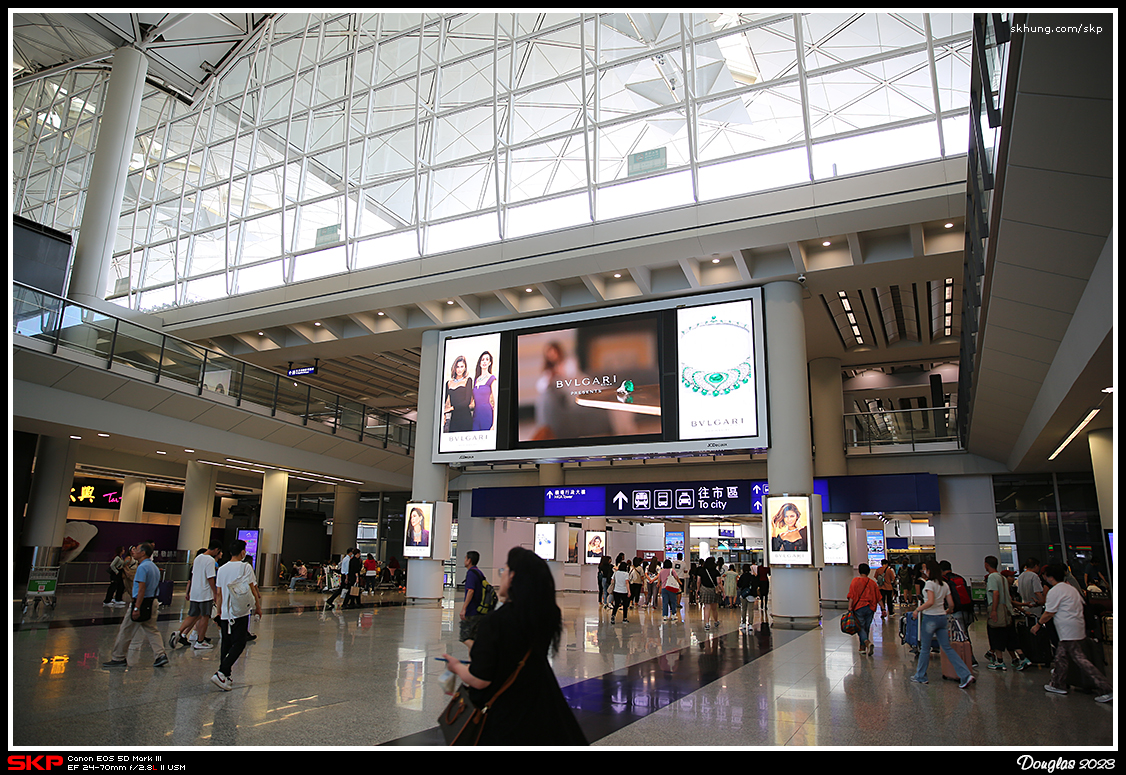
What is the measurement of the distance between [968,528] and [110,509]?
39.2 meters

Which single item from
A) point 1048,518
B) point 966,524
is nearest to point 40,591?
point 966,524

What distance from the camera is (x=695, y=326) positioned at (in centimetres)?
1841

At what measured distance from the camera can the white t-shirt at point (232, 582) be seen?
25.0 feet

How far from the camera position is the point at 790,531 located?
16.4m

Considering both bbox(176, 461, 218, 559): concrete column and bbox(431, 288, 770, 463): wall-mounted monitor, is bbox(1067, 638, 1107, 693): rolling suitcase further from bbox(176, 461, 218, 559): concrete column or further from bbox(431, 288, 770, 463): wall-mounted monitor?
bbox(176, 461, 218, 559): concrete column

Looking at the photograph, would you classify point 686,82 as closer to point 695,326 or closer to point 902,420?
point 695,326

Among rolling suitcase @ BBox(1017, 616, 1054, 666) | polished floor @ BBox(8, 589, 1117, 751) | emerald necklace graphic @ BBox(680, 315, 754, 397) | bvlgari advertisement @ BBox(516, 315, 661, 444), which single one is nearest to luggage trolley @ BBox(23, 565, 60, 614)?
polished floor @ BBox(8, 589, 1117, 751)

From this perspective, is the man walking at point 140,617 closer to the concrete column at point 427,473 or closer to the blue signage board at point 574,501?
the concrete column at point 427,473

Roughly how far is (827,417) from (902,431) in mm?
2648

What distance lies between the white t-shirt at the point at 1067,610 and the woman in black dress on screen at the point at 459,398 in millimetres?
15472

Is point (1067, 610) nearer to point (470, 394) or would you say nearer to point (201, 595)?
point (201, 595)

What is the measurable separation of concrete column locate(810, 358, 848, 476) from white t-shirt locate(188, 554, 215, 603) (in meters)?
19.8

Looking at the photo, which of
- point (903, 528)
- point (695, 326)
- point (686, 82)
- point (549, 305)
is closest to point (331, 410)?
point (549, 305)
